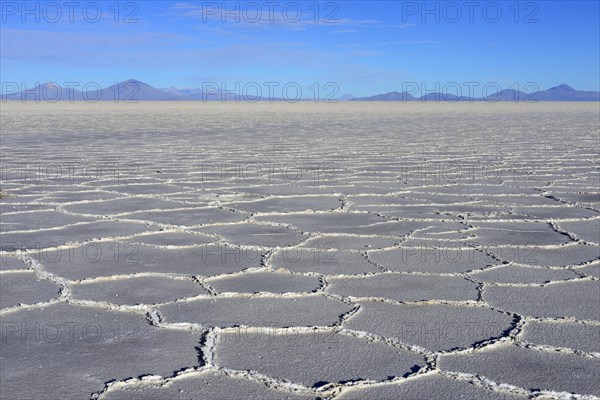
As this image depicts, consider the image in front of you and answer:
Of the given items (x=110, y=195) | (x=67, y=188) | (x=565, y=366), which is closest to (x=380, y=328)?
(x=565, y=366)

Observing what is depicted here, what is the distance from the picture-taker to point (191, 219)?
3.51 meters

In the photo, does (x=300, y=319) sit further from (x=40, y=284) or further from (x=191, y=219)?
(x=191, y=219)

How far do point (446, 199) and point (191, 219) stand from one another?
149cm

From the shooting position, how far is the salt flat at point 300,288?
163 centimetres

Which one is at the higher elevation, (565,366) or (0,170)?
(0,170)

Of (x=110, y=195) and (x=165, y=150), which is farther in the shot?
(x=165, y=150)

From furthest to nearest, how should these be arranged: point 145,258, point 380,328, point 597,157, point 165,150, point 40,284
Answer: point 165,150, point 597,157, point 145,258, point 40,284, point 380,328

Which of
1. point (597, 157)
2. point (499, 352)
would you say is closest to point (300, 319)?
point (499, 352)

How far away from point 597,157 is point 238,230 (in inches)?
181

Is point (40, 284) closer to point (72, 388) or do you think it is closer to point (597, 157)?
point (72, 388)

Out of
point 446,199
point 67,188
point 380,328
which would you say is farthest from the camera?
point 67,188

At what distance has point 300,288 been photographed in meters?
2.32

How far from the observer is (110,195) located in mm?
4297

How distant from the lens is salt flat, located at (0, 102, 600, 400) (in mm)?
1632
